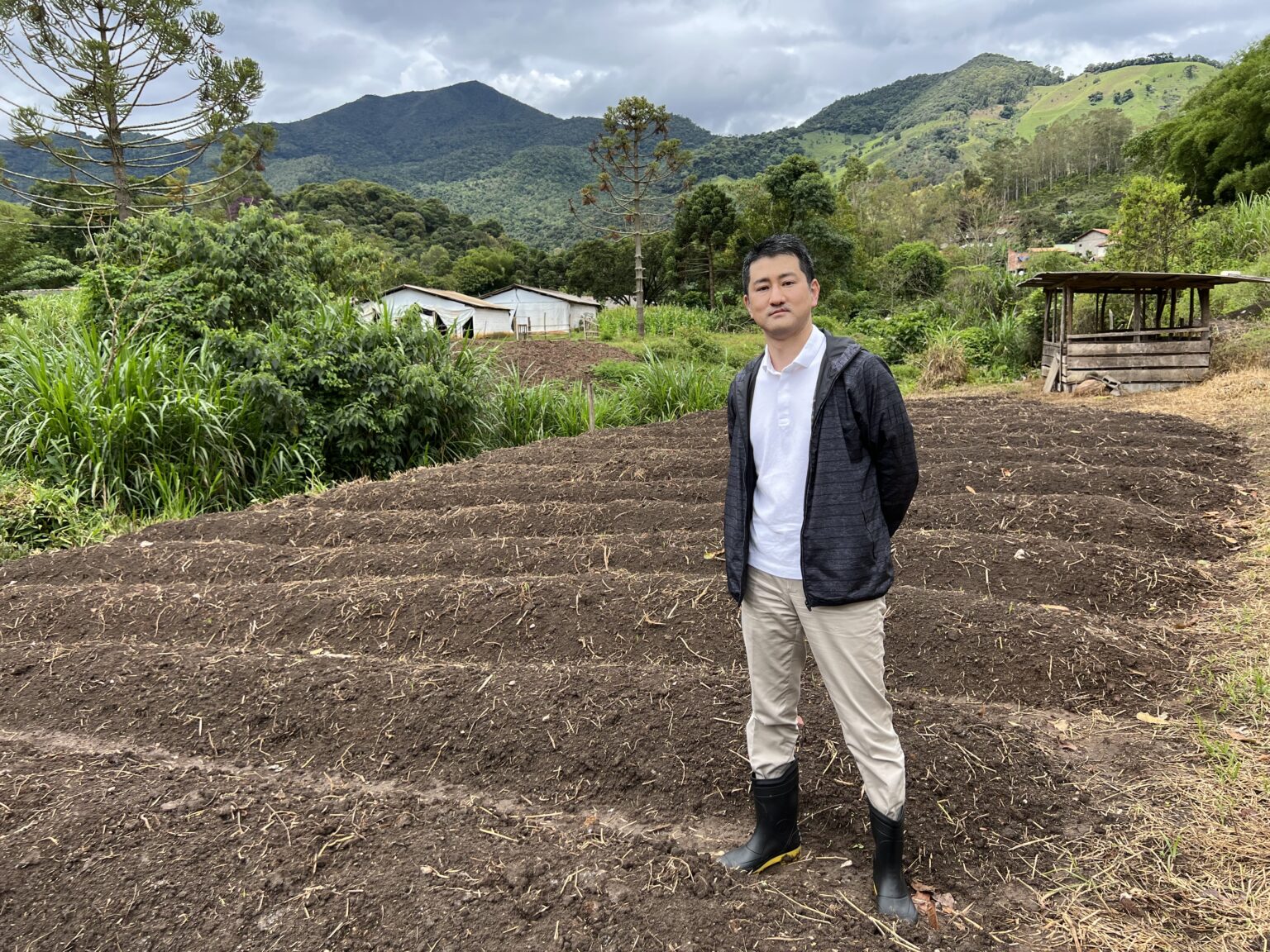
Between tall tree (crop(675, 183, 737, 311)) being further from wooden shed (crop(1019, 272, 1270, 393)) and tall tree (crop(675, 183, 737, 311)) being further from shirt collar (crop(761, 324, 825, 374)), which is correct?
shirt collar (crop(761, 324, 825, 374))

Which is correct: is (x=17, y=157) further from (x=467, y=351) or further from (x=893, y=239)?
(x=467, y=351)

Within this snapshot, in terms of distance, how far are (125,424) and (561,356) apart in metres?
13.4

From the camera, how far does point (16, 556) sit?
5266 millimetres

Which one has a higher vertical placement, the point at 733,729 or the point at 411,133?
the point at 411,133

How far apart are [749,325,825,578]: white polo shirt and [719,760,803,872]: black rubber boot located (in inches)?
24.9

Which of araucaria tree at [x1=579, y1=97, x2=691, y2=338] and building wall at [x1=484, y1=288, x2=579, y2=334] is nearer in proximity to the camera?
araucaria tree at [x1=579, y1=97, x2=691, y2=338]

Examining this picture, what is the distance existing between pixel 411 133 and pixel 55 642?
196 metres

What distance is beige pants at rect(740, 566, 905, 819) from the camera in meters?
1.77

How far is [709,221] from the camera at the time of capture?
30.4m

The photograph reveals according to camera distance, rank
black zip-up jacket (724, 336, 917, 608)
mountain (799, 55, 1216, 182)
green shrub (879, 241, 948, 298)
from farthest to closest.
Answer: mountain (799, 55, 1216, 182), green shrub (879, 241, 948, 298), black zip-up jacket (724, 336, 917, 608)

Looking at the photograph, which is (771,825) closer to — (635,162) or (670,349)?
(670,349)

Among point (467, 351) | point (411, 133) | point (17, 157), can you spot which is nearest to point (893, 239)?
point (467, 351)

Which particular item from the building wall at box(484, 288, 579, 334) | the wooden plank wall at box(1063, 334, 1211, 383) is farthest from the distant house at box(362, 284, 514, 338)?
the wooden plank wall at box(1063, 334, 1211, 383)

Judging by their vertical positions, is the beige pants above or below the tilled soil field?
above
